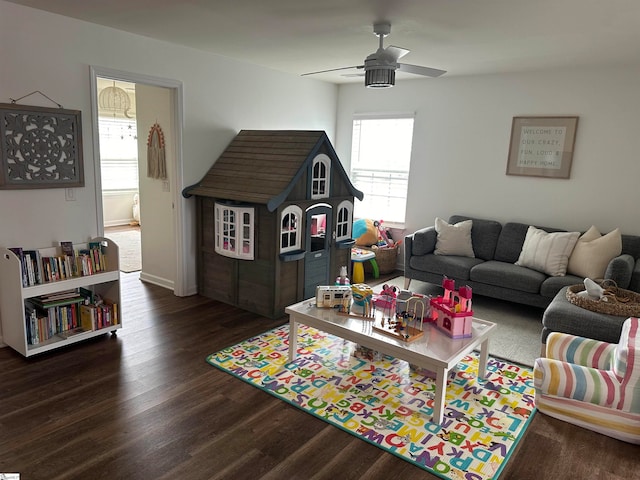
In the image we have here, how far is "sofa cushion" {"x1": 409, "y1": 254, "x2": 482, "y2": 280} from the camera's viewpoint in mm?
4652

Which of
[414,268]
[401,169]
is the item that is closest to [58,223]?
[414,268]

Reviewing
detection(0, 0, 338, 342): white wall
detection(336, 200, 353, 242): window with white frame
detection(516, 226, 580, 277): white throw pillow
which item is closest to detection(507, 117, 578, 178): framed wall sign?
detection(516, 226, 580, 277): white throw pillow

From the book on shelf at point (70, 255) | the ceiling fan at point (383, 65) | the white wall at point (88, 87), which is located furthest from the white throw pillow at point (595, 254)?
the book on shelf at point (70, 255)

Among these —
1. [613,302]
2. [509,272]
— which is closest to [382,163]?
[509,272]

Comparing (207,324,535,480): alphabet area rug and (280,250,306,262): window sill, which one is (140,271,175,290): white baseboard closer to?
(280,250,306,262): window sill

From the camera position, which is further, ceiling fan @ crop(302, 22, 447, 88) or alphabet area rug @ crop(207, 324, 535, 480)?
ceiling fan @ crop(302, 22, 447, 88)

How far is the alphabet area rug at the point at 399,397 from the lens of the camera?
7.94 ft

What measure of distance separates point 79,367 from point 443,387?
2.41m

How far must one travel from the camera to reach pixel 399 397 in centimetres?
292

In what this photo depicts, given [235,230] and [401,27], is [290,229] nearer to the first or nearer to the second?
[235,230]

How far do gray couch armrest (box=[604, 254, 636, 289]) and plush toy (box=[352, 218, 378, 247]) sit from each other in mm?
2646

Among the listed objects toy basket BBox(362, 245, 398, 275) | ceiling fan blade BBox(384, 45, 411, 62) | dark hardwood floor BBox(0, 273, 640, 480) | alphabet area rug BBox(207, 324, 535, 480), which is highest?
ceiling fan blade BBox(384, 45, 411, 62)

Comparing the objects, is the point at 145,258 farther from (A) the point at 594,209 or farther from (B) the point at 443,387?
(A) the point at 594,209

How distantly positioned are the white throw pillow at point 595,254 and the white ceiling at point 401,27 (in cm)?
160
